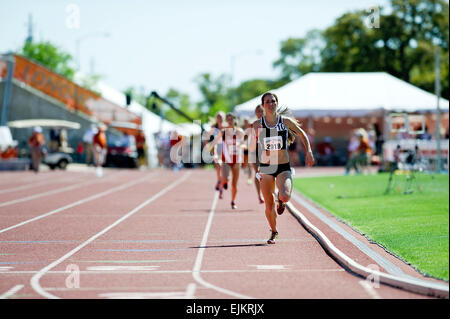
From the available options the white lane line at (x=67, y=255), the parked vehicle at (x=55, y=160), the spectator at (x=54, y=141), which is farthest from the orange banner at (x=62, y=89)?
the white lane line at (x=67, y=255)

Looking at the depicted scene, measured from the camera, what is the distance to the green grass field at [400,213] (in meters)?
11.5

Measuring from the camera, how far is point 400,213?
17.4 metres

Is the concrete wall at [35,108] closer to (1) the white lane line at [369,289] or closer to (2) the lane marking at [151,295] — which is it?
(1) the white lane line at [369,289]

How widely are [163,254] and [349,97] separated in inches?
1400

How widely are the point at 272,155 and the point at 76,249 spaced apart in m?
3.05

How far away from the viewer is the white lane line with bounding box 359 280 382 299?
8594mm

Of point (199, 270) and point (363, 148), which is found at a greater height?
point (363, 148)

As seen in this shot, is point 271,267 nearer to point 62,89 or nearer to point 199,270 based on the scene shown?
point 199,270

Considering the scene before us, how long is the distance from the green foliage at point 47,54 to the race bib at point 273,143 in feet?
285

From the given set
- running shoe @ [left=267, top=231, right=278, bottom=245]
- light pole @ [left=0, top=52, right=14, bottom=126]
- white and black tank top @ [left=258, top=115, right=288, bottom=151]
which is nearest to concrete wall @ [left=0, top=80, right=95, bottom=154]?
light pole @ [left=0, top=52, right=14, bottom=126]

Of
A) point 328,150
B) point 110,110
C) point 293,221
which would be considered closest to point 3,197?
point 293,221

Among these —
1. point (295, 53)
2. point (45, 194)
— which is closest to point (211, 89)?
point (295, 53)

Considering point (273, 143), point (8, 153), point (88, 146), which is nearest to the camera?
point (273, 143)
